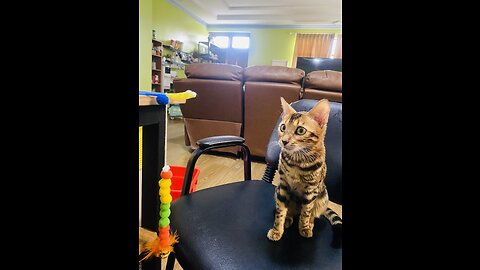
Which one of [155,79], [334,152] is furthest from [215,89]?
[155,79]

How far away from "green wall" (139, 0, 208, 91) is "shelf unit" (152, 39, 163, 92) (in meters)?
0.28

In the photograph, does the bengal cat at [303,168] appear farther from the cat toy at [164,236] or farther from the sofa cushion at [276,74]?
the sofa cushion at [276,74]

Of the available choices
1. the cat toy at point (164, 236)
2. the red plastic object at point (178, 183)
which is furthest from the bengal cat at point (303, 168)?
the red plastic object at point (178, 183)

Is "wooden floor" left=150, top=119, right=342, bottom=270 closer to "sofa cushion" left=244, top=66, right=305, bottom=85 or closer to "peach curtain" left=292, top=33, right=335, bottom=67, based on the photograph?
"sofa cushion" left=244, top=66, right=305, bottom=85

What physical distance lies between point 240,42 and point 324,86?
6.30m

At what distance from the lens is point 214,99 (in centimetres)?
250

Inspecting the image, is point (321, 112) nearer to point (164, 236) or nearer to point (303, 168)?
point (303, 168)

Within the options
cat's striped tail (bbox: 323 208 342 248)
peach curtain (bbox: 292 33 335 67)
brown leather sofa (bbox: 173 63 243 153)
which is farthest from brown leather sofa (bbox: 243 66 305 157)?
peach curtain (bbox: 292 33 335 67)

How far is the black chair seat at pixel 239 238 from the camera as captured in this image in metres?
0.57

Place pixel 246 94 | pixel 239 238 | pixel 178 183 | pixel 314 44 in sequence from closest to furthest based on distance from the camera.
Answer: pixel 239 238, pixel 178 183, pixel 246 94, pixel 314 44
